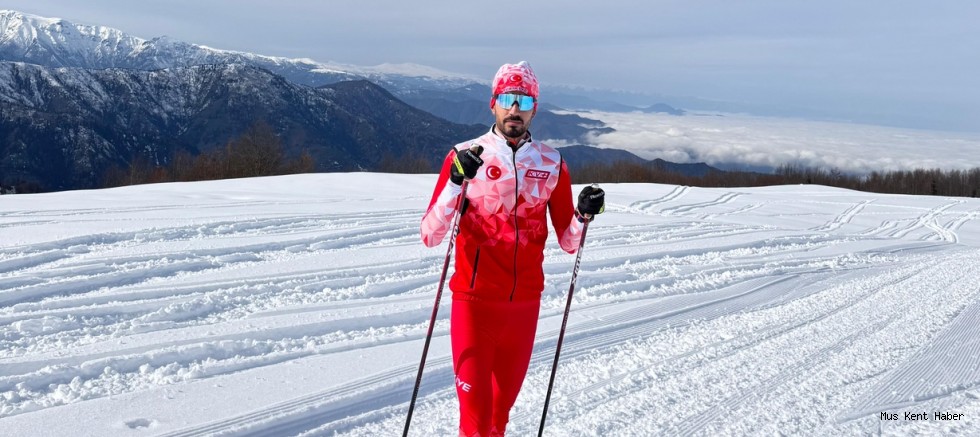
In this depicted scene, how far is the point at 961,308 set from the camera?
8.18m

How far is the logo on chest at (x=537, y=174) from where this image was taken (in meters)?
3.35

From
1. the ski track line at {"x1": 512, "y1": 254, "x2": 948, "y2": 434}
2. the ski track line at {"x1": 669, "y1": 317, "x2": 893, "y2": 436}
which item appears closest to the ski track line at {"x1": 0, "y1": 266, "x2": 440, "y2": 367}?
the ski track line at {"x1": 512, "y1": 254, "x2": 948, "y2": 434}

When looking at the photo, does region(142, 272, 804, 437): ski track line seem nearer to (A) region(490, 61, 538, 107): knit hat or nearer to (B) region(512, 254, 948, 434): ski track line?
(B) region(512, 254, 948, 434): ski track line

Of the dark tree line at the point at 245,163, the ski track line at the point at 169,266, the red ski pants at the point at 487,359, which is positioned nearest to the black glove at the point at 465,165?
the red ski pants at the point at 487,359

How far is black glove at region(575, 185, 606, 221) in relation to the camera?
347 centimetres

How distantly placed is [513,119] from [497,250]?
683mm

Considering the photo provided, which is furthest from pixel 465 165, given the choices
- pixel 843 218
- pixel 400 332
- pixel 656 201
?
pixel 843 218

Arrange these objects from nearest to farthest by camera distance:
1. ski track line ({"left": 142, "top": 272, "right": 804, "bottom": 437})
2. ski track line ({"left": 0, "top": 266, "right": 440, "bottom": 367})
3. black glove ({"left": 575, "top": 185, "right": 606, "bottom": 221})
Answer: black glove ({"left": 575, "top": 185, "right": 606, "bottom": 221})
ski track line ({"left": 142, "top": 272, "right": 804, "bottom": 437})
ski track line ({"left": 0, "top": 266, "right": 440, "bottom": 367})

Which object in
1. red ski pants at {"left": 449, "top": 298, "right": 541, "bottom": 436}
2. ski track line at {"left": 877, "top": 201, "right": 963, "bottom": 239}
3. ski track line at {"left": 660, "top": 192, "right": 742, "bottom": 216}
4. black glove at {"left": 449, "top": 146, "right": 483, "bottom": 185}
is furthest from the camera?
ski track line at {"left": 660, "top": 192, "right": 742, "bottom": 216}

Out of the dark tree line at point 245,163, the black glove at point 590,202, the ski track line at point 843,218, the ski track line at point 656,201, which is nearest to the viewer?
the black glove at point 590,202

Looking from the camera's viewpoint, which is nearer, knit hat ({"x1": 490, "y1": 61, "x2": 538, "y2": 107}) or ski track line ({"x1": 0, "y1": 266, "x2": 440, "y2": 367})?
knit hat ({"x1": 490, "y1": 61, "x2": 538, "y2": 107})

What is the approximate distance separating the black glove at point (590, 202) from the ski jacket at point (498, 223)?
226 mm

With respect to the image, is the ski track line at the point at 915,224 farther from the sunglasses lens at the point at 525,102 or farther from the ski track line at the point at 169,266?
the sunglasses lens at the point at 525,102

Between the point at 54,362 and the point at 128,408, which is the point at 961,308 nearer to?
the point at 128,408
